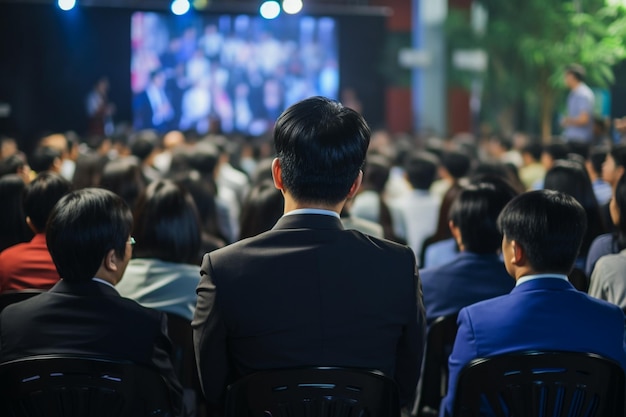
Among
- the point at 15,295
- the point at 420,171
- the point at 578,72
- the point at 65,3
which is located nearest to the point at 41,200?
the point at 15,295

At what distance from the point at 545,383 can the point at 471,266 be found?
1.07 meters

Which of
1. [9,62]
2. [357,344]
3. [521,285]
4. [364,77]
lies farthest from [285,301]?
[364,77]

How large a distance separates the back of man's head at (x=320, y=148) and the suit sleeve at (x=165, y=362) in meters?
0.62

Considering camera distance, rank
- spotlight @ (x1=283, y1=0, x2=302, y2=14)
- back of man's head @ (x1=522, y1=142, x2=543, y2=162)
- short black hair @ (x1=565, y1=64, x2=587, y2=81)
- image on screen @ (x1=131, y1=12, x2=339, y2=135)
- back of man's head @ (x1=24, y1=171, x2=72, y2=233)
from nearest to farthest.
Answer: back of man's head @ (x1=24, y1=171, x2=72, y2=233) < back of man's head @ (x1=522, y1=142, x2=543, y2=162) < spotlight @ (x1=283, y1=0, x2=302, y2=14) < short black hair @ (x1=565, y1=64, x2=587, y2=81) < image on screen @ (x1=131, y1=12, x2=339, y2=135)

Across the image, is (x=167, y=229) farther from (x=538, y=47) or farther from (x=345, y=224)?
(x=538, y=47)

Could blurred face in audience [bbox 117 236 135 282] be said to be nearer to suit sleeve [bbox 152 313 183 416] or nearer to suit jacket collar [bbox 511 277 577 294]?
suit sleeve [bbox 152 313 183 416]

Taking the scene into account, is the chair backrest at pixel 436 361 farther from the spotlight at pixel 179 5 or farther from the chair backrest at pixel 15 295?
the spotlight at pixel 179 5

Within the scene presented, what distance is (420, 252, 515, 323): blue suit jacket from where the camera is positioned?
3.06 meters

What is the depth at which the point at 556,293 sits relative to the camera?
229 cm

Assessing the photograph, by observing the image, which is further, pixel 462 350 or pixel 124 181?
pixel 124 181

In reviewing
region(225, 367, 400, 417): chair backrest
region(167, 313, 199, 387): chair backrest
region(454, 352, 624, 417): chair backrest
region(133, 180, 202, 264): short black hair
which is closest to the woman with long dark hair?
region(133, 180, 202, 264): short black hair

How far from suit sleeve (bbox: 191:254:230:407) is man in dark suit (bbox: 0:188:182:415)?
23 centimetres

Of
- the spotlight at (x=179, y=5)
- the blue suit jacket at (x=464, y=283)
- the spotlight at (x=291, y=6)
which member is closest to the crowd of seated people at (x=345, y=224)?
the blue suit jacket at (x=464, y=283)

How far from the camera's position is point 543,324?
2.24 m
